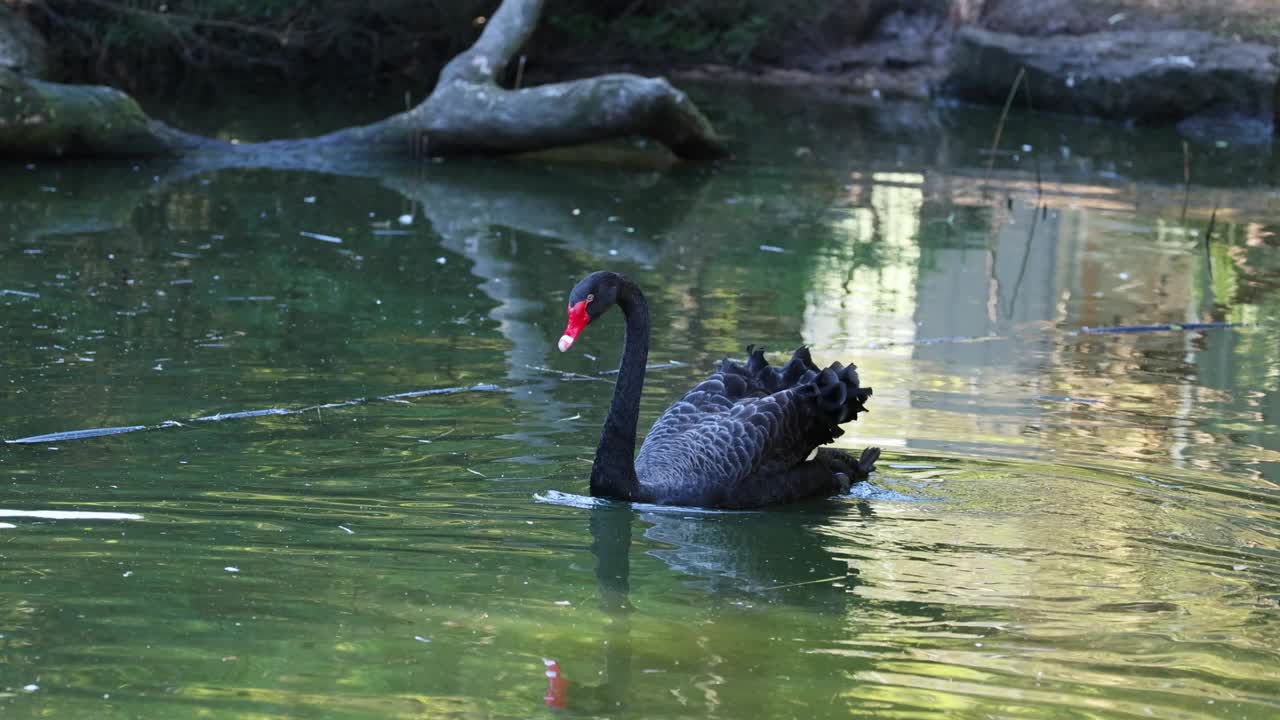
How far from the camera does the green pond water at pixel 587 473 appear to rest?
12.0 ft

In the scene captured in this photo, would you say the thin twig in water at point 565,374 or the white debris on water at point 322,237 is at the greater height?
the white debris on water at point 322,237

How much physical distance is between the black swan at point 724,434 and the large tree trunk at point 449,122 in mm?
6993

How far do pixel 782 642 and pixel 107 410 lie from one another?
2.87 meters

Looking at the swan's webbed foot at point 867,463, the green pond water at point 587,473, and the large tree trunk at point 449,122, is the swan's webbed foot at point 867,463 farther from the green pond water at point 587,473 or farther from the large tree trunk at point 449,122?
the large tree trunk at point 449,122

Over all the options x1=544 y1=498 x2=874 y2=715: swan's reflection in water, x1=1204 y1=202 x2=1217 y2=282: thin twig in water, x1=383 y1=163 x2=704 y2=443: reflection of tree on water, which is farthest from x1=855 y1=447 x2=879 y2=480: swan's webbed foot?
x1=1204 y1=202 x2=1217 y2=282: thin twig in water

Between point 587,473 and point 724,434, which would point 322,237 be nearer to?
point 587,473

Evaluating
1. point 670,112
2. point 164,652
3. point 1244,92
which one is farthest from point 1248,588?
point 1244,92

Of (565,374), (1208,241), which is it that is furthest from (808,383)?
(1208,241)

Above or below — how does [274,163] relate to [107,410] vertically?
above

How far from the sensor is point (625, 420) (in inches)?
197

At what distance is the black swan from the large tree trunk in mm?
6993

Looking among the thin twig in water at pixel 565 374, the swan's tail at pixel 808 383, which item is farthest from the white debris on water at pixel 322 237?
the swan's tail at pixel 808 383

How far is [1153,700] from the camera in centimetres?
355

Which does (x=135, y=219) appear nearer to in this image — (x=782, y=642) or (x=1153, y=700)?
(x=782, y=642)
